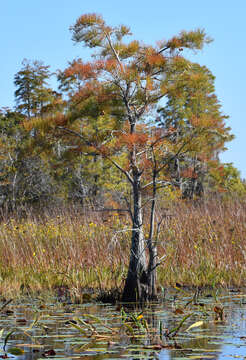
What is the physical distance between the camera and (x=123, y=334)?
4371 millimetres

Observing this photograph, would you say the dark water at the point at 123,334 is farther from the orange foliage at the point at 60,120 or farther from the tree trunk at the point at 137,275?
the orange foliage at the point at 60,120

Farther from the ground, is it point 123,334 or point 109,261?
point 109,261

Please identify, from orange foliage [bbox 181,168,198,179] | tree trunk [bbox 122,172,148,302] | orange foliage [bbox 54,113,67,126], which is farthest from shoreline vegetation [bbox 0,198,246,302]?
orange foliage [bbox 54,113,67,126]

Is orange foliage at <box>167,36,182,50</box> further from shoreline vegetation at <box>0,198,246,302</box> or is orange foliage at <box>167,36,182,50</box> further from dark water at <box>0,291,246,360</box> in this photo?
dark water at <box>0,291,246,360</box>

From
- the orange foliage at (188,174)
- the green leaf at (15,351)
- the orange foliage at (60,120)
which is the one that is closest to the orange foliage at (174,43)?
the orange foliage at (60,120)

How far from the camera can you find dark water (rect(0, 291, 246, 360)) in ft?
11.8

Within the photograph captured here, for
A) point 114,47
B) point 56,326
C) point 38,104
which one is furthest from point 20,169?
point 56,326

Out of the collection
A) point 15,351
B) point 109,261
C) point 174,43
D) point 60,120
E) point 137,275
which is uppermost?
point 174,43

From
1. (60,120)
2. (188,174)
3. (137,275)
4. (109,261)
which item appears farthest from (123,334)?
(188,174)

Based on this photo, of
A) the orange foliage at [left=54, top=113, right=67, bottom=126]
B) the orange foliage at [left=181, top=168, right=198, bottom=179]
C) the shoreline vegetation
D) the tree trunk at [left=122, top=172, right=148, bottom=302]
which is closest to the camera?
the tree trunk at [left=122, top=172, right=148, bottom=302]

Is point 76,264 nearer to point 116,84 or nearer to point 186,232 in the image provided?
point 186,232

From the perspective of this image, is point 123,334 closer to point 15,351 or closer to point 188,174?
point 15,351

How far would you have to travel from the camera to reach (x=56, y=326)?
4848mm

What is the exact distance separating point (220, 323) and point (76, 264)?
12.5ft
